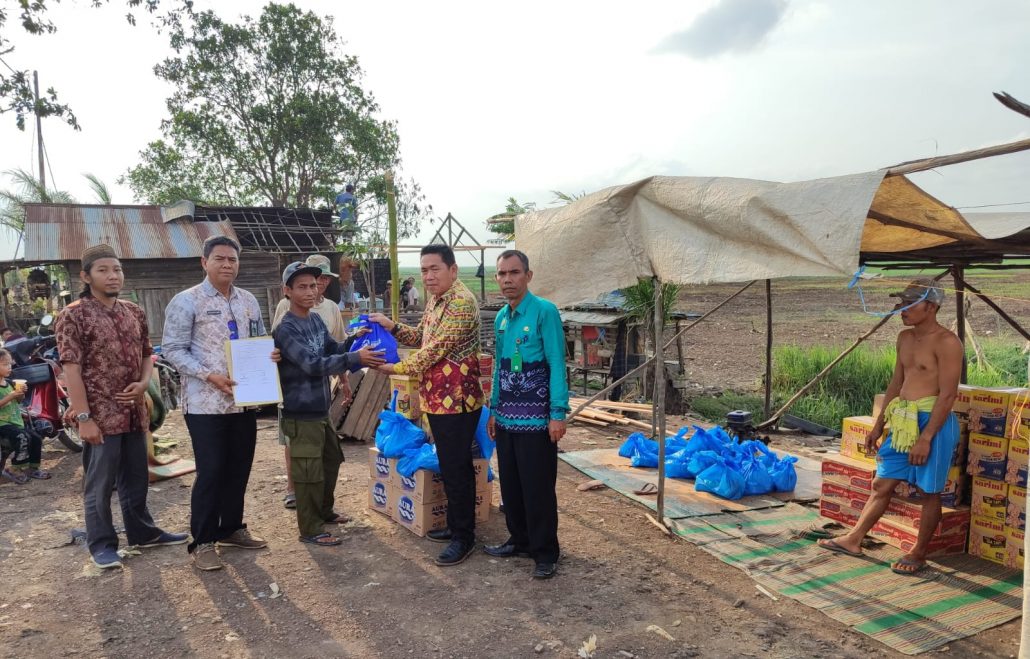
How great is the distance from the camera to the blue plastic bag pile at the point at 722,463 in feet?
18.4

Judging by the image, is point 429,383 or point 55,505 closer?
point 429,383

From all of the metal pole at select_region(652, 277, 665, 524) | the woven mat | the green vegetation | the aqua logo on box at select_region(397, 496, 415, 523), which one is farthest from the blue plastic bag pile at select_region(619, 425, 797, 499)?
the green vegetation

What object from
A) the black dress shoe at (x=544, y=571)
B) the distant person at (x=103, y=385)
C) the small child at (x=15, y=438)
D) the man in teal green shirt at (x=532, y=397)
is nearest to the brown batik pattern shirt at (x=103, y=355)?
the distant person at (x=103, y=385)

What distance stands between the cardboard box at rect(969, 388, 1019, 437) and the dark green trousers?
172 inches

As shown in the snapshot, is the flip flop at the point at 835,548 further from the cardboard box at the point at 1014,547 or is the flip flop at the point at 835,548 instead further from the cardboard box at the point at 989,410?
the cardboard box at the point at 989,410

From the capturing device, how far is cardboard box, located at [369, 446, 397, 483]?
4.91 m

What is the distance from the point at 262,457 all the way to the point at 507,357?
156 inches

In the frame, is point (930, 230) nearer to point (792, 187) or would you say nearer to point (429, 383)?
point (792, 187)

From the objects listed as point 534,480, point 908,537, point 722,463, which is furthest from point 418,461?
point 908,537

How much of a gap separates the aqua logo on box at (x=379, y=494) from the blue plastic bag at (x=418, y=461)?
0.38 meters

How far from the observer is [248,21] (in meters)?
24.2

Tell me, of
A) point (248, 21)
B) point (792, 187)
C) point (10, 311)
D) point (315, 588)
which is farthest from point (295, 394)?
point (248, 21)

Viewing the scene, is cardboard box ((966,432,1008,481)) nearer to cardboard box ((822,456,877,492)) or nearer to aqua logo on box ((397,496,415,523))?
cardboard box ((822,456,877,492))

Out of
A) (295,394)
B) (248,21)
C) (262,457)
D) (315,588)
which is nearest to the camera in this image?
(315,588)
